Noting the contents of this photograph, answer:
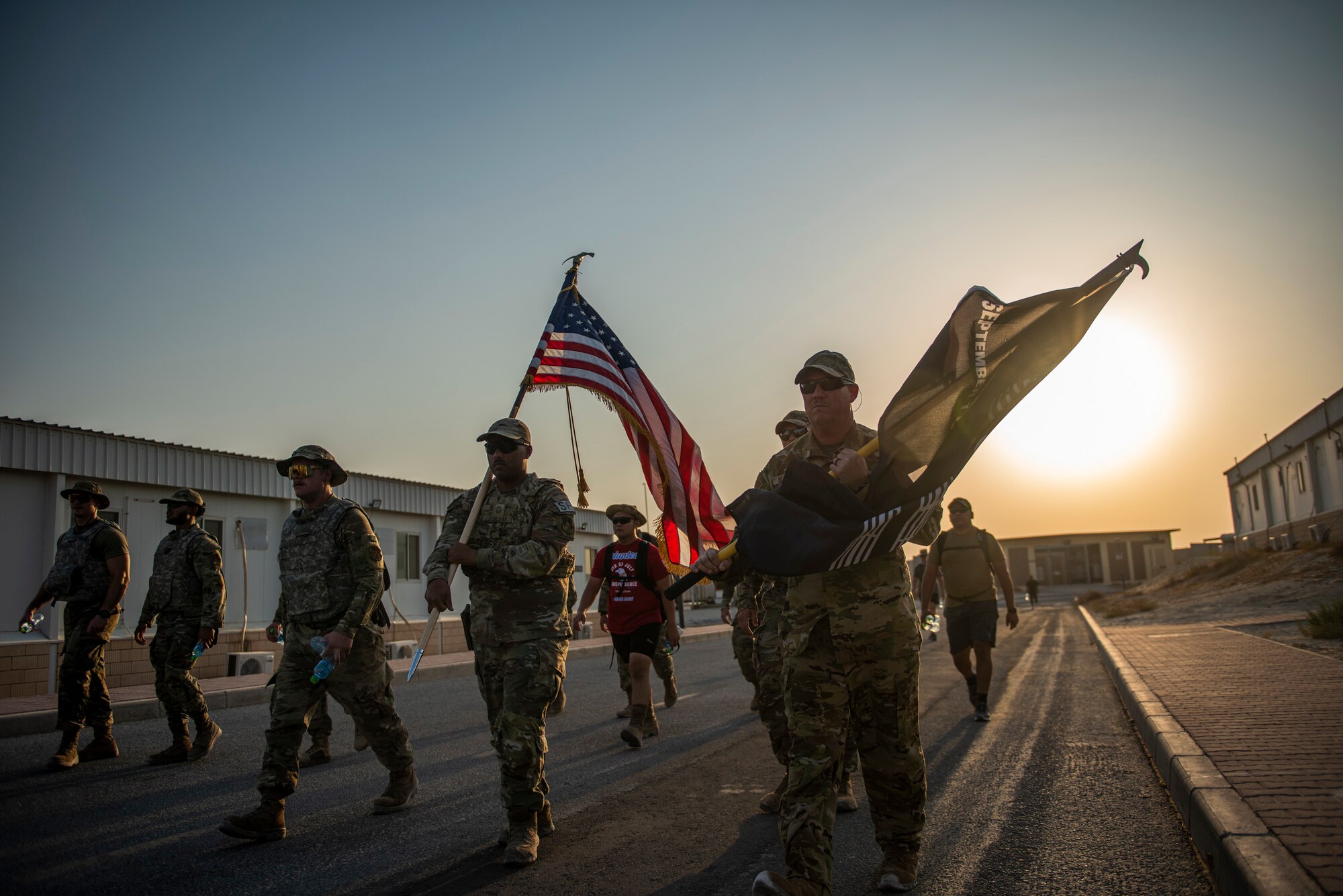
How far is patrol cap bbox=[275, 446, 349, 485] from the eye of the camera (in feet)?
18.6

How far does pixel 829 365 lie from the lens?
3.99 meters

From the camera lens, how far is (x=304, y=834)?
502 centimetres

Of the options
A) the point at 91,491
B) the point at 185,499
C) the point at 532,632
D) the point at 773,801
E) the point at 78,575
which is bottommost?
the point at 773,801

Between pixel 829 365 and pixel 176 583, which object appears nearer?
pixel 829 365

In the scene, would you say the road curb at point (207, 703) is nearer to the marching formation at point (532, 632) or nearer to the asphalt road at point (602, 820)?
the asphalt road at point (602, 820)

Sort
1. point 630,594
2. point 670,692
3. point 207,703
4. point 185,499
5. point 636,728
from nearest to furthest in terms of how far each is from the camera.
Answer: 1. point 185,499
2. point 636,728
3. point 630,594
4. point 670,692
5. point 207,703

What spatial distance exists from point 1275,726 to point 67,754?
897cm

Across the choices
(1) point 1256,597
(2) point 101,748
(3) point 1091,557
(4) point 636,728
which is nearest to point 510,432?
(4) point 636,728

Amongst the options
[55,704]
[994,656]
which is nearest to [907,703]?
[55,704]

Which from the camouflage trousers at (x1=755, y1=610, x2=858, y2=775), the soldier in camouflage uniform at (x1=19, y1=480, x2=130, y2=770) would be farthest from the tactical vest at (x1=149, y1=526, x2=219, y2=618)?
the camouflage trousers at (x1=755, y1=610, x2=858, y2=775)

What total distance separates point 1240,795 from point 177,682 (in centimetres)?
738

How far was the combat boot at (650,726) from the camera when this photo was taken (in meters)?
8.28

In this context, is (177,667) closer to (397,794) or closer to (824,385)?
(397,794)

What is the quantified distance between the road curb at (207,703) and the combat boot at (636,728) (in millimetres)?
1557
